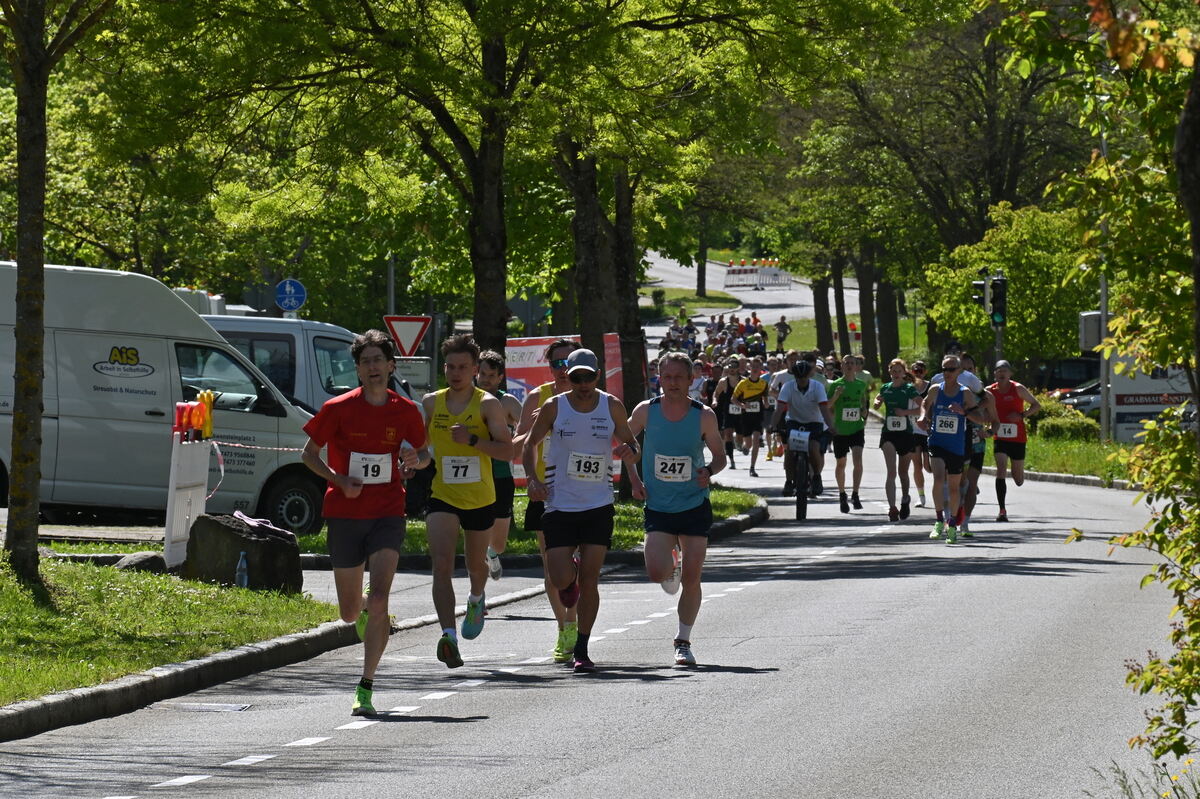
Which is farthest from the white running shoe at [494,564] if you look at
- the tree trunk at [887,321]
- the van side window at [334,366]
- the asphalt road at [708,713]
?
the tree trunk at [887,321]

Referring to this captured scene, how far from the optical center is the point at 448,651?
11195 millimetres

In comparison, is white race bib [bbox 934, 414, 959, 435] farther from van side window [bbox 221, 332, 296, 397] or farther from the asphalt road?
van side window [bbox 221, 332, 296, 397]

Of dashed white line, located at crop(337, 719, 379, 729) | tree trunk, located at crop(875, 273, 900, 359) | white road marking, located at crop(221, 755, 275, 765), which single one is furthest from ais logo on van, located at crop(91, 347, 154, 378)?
tree trunk, located at crop(875, 273, 900, 359)

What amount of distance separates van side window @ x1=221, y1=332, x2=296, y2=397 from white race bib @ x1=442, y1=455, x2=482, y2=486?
11566mm

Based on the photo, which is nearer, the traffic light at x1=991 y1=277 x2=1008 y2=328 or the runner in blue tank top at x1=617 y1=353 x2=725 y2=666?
the runner in blue tank top at x1=617 y1=353 x2=725 y2=666

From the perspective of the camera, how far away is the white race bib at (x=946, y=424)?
20672 millimetres

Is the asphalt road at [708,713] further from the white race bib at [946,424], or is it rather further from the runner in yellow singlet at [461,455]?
the white race bib at [946,424]

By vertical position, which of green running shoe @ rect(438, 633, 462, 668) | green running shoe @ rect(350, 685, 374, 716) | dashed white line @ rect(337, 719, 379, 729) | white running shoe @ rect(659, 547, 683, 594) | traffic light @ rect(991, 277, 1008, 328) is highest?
traffic light @ rect(991, 277, 1008, 328)

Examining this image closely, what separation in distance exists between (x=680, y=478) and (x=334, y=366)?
12036 mm

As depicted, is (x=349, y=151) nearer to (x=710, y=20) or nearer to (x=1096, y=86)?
(x=710, y=20)

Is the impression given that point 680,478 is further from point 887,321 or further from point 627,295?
point 887,321

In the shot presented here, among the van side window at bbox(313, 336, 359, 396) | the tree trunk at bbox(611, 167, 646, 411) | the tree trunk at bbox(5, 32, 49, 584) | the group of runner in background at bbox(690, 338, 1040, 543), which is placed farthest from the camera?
the tree trunk at bbox(611, 167, 646, 411)

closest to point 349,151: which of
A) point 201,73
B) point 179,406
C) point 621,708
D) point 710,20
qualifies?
point 201,73

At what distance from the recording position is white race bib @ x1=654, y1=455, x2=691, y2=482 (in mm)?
12016
